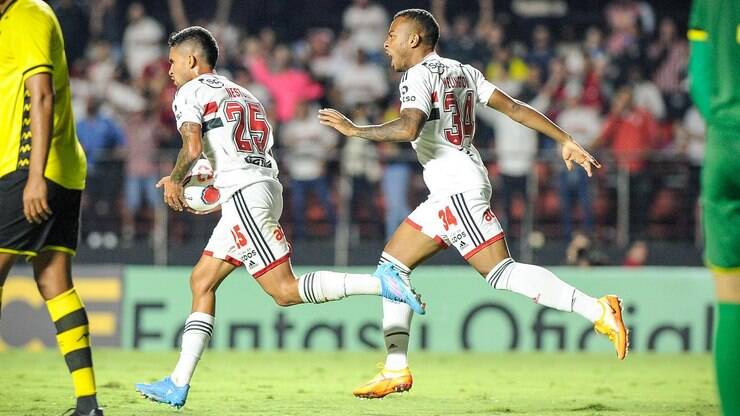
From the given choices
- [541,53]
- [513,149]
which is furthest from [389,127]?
[541,53]

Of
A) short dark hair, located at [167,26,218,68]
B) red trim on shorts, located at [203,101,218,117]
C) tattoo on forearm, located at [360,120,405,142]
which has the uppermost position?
short dark hair, located at [167,26,218,68]

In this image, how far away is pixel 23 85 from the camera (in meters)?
6.90

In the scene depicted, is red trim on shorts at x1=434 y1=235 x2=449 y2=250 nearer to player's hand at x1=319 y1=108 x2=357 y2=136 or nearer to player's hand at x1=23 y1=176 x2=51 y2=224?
player's hand at x1=319 y1=108 x2=357 y2=136

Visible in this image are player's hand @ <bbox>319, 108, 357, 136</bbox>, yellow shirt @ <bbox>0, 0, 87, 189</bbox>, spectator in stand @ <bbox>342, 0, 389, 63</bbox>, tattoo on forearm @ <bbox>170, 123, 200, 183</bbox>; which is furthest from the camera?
spectator in stand @ <bbox>342, 0, 389, 63</bbox>

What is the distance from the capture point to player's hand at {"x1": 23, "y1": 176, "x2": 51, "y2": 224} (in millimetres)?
6719

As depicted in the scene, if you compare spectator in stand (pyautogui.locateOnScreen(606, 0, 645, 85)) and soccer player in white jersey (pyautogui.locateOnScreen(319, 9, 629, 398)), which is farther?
spectator in stand (pyautogui.locateOnScreen(606, 0, 645, 85))

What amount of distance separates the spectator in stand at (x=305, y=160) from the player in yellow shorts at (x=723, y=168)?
11.8m

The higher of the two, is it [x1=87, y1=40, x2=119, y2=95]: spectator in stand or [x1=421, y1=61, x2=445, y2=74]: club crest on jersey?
[x1=87, y1=40, x2=119, y2=95]: spectator in stand

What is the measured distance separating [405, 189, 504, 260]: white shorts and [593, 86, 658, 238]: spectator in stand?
887 cm

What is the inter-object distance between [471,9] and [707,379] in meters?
11.2

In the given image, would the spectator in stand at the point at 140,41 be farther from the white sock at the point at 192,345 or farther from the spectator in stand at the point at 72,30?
the white sock at the point at 192,345

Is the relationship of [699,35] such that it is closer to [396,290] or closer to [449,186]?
[396,290]

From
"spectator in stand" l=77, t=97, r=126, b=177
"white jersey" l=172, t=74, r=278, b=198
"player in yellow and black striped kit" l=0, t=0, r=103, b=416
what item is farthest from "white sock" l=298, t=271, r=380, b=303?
"spectator in stand" l=77, t=97, r=126, b=177

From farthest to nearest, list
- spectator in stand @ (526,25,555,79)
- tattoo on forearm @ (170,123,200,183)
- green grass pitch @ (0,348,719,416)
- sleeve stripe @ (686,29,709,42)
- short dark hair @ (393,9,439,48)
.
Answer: spectator in stand @ (526,25,555,79) < short dark hair @ (393,9,439,48) < green grass pitch @ (0,348,719,416) < tattoo on forearm @ (170,123,200,183) < sleeve stripe @ (686,29,709,42)
